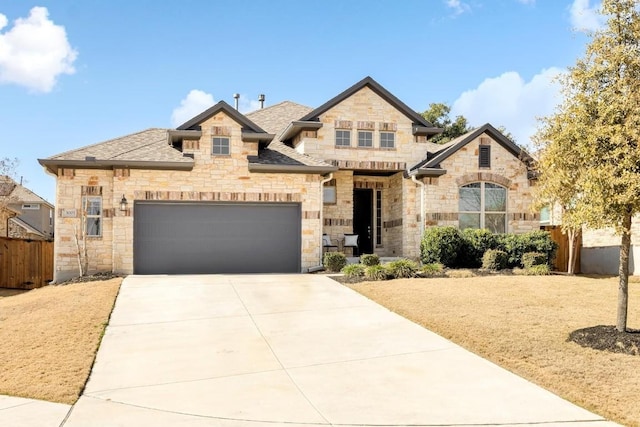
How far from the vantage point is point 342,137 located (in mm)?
20422

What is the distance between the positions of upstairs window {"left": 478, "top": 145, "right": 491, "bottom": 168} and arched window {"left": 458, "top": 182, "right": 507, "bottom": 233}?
2.34ft

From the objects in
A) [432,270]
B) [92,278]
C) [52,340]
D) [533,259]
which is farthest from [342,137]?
[52,340]

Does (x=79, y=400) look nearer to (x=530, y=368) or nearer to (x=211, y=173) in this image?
(x=530, y=368)

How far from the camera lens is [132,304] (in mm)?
11984

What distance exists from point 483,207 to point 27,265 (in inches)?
666

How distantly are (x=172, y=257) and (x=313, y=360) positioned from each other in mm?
10577

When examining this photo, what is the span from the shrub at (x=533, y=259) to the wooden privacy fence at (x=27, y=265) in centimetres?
1647

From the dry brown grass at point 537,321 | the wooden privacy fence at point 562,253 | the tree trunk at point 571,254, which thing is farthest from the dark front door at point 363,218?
the tree trunk at point 571,254

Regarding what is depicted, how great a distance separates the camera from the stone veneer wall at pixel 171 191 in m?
17.0

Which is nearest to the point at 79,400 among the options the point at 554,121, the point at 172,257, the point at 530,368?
the point at 530,368

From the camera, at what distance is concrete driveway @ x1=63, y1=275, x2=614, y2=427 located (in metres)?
5.75

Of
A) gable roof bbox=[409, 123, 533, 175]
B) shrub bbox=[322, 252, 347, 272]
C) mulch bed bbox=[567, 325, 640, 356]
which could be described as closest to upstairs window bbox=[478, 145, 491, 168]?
gable roof bbox=[409, 123, 533, 175]

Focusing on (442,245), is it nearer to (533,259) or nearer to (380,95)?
(533,259)

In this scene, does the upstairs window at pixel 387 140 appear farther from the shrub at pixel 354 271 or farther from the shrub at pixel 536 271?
the shrub at pixel 536 271
